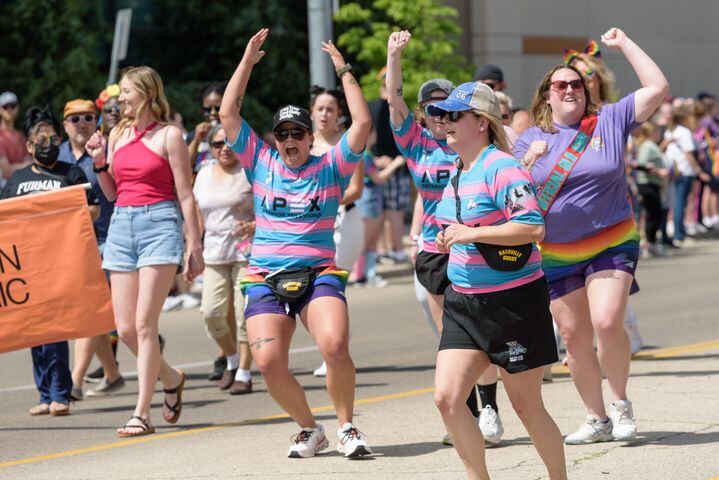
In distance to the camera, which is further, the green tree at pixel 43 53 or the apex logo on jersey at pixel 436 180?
the green tree at pixel 43 53

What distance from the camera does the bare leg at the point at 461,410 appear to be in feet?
18.9

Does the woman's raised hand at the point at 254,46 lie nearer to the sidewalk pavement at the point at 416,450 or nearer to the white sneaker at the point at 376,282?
the sidewalk pavement at the point at 416,450

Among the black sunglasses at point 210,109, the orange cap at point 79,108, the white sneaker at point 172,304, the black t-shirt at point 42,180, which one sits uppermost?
the orange cap at point 79,108

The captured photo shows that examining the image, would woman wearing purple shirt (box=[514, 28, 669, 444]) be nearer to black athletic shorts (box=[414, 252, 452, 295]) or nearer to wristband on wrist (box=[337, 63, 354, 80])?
black athletic shorts (box=[414, 252, 452, 295])

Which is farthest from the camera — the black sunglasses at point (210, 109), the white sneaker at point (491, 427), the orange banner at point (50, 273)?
the black sunglasses at point (210, 109)

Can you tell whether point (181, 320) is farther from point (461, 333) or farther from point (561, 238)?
point (461, 333)

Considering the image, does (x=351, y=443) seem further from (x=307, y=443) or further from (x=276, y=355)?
(x=276, y=355)

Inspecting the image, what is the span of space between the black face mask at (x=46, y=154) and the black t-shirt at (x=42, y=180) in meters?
0.05

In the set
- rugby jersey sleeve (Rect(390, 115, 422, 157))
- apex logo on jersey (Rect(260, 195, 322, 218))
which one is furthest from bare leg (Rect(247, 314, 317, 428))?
rugby jersey sleeve (Rect(390, 115, 422, 157))

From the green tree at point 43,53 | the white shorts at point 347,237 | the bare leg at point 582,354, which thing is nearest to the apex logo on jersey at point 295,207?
the bare leg at point 582,354

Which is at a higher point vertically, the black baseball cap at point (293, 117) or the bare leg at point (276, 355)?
the black baseball cap at point (293, 117)

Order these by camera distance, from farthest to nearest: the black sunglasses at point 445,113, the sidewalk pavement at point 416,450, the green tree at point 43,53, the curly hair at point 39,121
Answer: the green tree at point 43,53, the curly hair at point 39,121, the sidewalk pavement at point 416,450, the black sunglasses at point 445,113

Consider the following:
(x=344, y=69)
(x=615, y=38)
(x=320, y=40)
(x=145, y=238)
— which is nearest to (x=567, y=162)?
(x=615, y=38)

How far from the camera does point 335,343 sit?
7168mm
